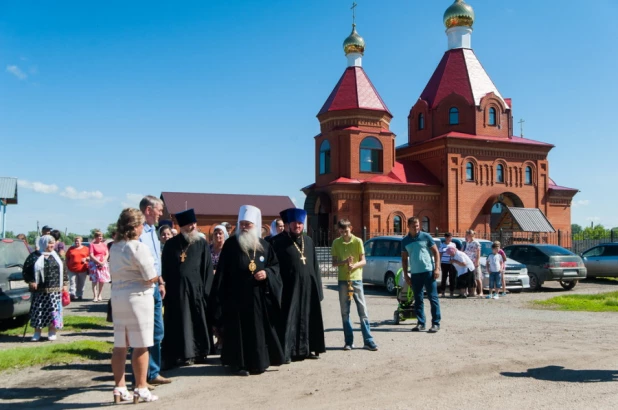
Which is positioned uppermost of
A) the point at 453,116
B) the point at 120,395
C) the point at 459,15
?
the point at 459,15

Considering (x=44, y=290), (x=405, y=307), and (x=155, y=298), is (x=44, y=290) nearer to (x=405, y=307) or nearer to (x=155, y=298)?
(x=155, y=298)

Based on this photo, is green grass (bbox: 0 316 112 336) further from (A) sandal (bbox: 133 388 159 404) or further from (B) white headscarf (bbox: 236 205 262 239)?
(A) sandal (bbox: 133 388 159 404)

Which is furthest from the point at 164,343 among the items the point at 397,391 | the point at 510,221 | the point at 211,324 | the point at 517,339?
the point at 510,221

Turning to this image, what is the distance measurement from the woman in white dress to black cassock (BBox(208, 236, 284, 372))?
4.63 ft

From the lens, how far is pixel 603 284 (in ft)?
65.9

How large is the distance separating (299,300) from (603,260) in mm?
17372

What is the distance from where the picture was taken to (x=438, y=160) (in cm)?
3659

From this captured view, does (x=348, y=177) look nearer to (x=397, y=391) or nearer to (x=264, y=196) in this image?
(x=264, y=196)

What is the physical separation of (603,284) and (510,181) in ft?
59.8

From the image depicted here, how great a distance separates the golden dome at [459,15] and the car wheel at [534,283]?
85.9 ft

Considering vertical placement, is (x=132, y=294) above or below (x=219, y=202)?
below

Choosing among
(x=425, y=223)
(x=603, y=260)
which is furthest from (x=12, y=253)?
(x=425, y=223)

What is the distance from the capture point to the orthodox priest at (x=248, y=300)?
21.3 feet

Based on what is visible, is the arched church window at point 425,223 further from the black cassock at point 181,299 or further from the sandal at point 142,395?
the sandal at point 142,395
